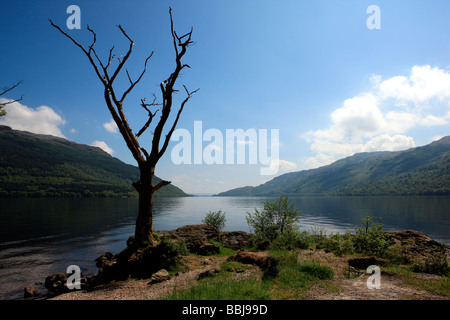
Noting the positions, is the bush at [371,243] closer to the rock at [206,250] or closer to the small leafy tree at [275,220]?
the small leafy tree at [275,220]

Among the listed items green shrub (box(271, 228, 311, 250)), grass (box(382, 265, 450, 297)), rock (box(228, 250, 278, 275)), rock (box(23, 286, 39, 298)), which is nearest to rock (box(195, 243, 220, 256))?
rock (box(228, 250, 278, 275))

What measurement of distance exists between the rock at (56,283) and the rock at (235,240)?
48.3 feet

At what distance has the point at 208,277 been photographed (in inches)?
459

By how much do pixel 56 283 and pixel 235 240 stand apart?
17.3 m

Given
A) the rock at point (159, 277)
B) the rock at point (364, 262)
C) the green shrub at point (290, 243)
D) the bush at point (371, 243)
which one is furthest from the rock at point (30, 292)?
the bush at point (371, 243)

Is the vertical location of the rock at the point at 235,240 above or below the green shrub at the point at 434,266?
below

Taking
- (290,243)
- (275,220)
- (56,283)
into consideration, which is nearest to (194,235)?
(290,243)

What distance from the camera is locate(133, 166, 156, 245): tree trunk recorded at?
48.3ft

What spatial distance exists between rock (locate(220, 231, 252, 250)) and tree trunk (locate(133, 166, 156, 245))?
1147 centimetres

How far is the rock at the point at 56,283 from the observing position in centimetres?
1742

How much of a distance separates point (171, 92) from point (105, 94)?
4.56m

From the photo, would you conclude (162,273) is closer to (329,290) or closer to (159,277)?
(159,277)
